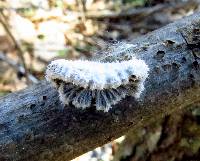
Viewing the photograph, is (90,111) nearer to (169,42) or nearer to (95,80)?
(95,80)

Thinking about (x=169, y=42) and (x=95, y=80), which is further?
(x=169, y=42)

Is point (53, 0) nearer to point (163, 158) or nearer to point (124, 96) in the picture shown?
point (163, 158)

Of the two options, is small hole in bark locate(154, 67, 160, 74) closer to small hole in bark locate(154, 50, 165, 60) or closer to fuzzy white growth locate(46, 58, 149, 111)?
small hole in bark locate(154, 50, 165, 60)

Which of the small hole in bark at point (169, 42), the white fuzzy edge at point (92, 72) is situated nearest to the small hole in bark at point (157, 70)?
the small hole in bark at point (169, 42)

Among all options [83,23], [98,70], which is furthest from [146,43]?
[83,23]

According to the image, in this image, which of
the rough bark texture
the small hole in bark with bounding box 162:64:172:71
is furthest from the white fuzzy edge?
the small hole in bark with bounding box 162:64:172:71

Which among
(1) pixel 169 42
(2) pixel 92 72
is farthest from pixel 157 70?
A: (2) pixel 92 72

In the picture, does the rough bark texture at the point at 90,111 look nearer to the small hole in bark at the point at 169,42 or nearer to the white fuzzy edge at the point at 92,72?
the small hole in bark at the point at 169,42
